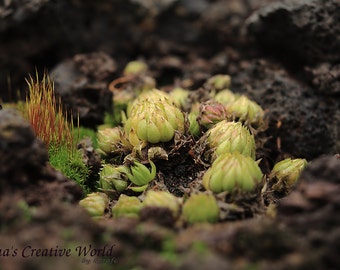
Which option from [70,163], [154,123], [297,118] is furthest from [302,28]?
[70,163]

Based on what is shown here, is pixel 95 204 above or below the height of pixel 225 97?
below

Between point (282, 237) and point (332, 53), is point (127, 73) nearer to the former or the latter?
point (332, 53)

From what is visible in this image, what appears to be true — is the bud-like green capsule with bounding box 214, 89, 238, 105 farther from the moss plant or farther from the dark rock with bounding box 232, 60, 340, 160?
the moss plant

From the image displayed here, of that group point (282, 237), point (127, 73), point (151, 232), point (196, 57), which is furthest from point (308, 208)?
point (196, 57)

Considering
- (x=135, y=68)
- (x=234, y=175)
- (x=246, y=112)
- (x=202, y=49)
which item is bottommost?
(x=234, y=175)

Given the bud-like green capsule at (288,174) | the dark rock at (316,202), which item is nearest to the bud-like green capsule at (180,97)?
the bud-like green capsule at (288,174)

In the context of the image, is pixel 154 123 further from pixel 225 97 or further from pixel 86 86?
pixel 86 86

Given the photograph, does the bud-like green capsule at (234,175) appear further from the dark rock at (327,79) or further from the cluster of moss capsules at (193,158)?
the dark rock at (327,79)
